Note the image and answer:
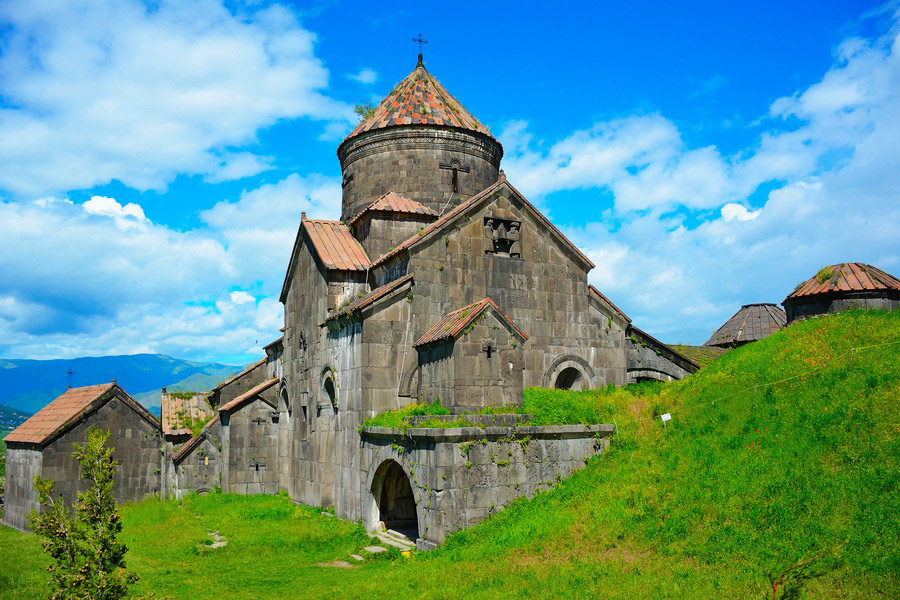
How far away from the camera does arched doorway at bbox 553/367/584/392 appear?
49.0 feet

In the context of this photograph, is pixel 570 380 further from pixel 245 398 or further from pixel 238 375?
pixel 238 375

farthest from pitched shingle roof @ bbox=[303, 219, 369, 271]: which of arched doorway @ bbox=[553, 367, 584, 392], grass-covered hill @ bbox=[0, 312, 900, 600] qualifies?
grass-covered hill @ bbox=[0, 312, 900, 600]

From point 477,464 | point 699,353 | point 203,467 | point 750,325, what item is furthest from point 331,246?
point 750,325

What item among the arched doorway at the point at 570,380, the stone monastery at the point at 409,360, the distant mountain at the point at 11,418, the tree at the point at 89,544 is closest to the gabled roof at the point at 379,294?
the stone monastery at the point at 409,360

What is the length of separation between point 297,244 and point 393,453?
7357 mm

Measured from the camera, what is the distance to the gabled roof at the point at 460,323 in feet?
37.7

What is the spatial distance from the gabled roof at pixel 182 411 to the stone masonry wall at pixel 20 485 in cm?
336

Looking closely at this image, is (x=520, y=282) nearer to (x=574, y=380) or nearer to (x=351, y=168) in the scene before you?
(x=574, y=380)

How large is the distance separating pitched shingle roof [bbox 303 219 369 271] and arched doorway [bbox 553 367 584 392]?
510 centimetres

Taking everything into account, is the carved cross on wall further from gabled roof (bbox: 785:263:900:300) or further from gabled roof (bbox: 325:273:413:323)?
gabled roof (bbox: 785:263:900:300)

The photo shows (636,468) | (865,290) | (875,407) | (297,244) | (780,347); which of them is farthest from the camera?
(297,244)

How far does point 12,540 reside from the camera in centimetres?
1642

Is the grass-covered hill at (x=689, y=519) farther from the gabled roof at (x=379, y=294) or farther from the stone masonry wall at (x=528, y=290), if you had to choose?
the gabled roof at (x=379, y=294)

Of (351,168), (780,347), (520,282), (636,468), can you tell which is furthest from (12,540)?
(780,347)
